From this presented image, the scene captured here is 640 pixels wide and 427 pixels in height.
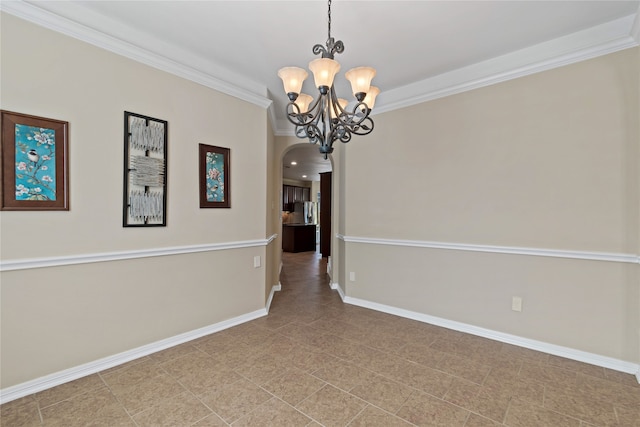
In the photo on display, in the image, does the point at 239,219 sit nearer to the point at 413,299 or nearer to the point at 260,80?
the point at 260,80

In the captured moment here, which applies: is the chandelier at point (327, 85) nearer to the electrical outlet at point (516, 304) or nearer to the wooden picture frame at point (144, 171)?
the wooden picture frame at point (144, 171)

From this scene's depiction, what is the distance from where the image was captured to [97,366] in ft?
7.42

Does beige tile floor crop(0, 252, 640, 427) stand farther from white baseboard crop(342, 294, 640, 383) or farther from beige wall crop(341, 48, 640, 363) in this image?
beige wall crop(341, 48, 640, 363)

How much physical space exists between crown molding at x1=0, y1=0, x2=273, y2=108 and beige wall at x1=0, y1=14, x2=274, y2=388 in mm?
47

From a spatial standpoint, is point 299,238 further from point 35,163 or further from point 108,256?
point 35,163

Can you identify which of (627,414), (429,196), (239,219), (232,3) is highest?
(232,3)

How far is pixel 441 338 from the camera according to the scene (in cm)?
291

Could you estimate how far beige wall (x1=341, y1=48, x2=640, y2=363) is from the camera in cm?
236

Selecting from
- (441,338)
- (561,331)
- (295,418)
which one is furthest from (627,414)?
(295,418)

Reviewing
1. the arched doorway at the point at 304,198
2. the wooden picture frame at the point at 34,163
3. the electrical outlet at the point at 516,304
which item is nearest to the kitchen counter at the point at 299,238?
the arched doorway at the point at 304,198

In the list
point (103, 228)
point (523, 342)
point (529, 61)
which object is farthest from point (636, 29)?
point (103, 228)

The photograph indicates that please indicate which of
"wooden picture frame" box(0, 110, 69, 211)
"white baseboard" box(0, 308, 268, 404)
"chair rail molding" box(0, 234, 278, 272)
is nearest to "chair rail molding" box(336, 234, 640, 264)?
"chair rail molding" box(0, 234, 278, 272)

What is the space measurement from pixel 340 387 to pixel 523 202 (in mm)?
2315

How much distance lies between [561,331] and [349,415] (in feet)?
6.88
